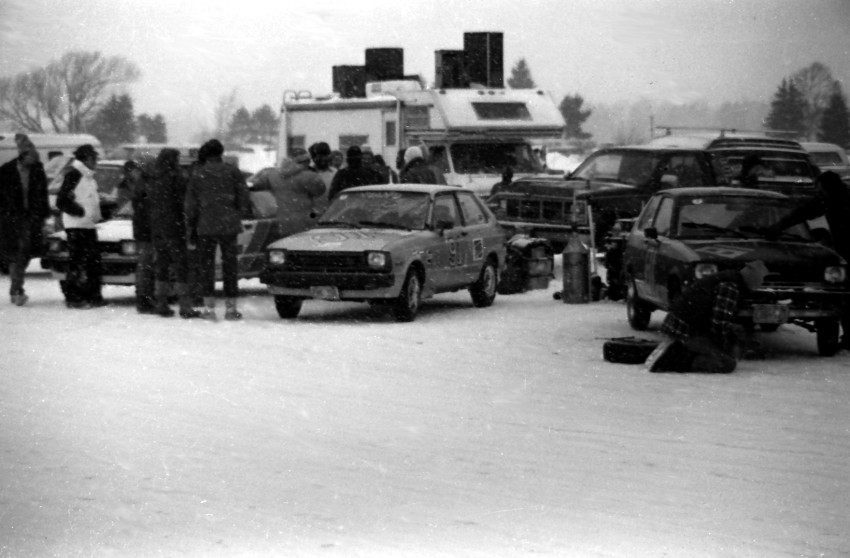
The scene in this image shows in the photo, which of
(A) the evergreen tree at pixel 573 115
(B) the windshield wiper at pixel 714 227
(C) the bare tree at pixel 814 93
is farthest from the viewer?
(A) the evergreen tree at pixel 573 115

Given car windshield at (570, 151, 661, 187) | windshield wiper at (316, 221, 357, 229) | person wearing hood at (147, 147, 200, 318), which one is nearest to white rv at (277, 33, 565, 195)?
car windshield at (570, 151, 661, 187)

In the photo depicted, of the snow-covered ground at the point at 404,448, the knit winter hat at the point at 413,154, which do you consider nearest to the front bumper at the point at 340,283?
the snow-covered ground at the point at 404,448

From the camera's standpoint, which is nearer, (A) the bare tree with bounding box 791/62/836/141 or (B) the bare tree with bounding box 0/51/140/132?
(B) the bare tree with bounding box 0/51/140/132

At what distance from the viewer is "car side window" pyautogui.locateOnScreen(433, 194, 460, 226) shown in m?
16.6

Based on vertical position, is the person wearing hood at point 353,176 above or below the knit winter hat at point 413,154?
below

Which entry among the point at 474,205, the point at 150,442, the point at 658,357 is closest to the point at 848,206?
the point at 658,357

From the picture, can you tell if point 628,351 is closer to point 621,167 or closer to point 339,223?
point 339,223

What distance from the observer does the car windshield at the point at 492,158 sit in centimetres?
2489

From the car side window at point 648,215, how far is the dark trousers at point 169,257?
4336 millimetres

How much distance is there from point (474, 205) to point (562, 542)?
1150cm

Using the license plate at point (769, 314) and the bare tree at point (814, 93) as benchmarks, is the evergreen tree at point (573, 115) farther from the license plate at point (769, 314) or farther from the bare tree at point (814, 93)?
the license plate at point (769, 314)

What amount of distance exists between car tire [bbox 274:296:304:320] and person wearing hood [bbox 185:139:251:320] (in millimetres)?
468

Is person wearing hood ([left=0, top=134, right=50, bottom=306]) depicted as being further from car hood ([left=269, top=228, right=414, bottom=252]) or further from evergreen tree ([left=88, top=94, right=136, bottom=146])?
car hood ([left=269, top=228, right=414, bottom=252])

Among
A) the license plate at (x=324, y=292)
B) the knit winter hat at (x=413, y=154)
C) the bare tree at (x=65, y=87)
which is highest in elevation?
the bare tree at (x=65, y=87)
